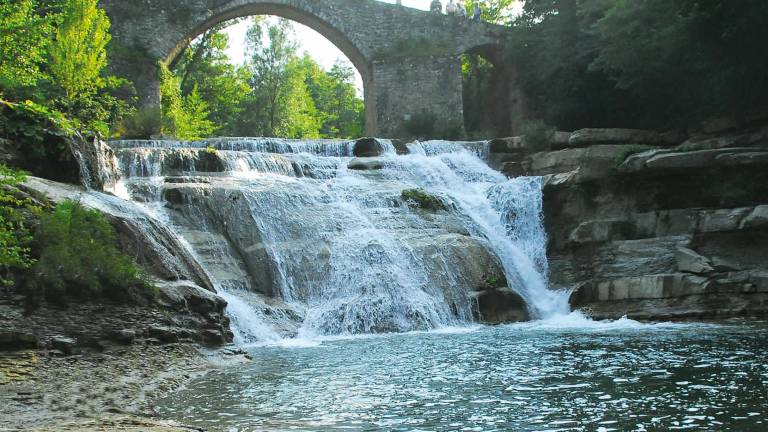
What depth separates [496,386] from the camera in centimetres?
714

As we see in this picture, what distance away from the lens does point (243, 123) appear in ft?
134

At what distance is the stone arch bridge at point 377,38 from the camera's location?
2630 centimetres

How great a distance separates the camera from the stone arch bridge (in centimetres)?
2630

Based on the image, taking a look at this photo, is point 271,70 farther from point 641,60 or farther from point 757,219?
point 757,219

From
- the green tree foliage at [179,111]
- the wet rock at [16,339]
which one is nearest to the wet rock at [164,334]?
the wet rock at [16,339]

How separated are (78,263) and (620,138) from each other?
44.1 feet

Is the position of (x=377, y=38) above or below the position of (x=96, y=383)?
above

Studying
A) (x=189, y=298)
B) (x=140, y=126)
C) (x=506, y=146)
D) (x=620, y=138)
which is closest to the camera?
(x=189, y=298)

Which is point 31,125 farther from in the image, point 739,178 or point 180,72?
point 180,72

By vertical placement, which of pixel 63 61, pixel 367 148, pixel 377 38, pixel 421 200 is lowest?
pixel 421 200

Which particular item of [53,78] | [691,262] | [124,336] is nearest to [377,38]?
[53,78]

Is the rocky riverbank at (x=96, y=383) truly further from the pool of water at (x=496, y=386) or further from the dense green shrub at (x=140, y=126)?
the dense green shrub at (x=140, y=126)

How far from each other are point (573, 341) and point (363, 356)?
2.88m

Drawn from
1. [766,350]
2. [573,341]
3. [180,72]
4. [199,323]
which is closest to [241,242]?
[199,323]
